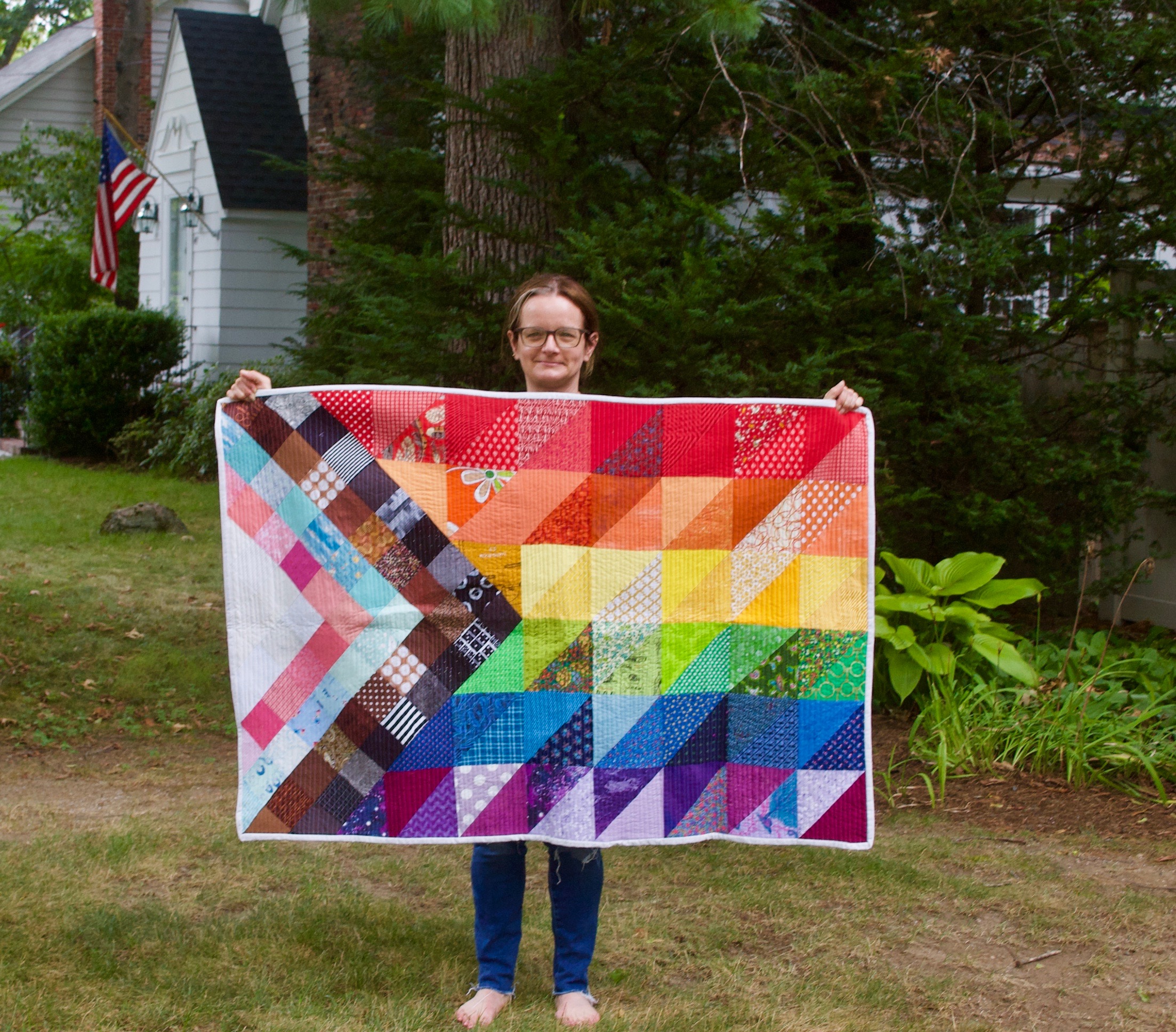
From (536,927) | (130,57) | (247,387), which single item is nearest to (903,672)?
(536,927)

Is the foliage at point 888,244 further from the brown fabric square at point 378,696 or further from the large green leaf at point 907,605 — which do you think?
the brown fabric square at point 378,696

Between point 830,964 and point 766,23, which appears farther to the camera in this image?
point 766,23

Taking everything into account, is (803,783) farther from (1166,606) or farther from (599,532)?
(1166,606)

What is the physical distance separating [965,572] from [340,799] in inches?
137

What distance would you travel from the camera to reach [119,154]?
14375 millimetres

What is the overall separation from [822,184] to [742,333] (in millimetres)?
735

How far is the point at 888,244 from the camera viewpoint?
6020mm

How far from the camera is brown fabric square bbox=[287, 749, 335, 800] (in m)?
3.00

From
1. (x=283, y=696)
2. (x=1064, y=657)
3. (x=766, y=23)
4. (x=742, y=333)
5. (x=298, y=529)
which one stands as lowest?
(x=1064, y=657)

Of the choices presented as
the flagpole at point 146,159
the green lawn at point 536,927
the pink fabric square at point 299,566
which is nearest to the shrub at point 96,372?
the flagpole at point 146,159

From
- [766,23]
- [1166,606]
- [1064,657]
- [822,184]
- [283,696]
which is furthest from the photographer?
[1166,606]

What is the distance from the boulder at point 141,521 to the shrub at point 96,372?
515 cm

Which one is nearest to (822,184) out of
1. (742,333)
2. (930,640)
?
(742,333)

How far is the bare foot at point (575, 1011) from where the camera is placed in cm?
298
